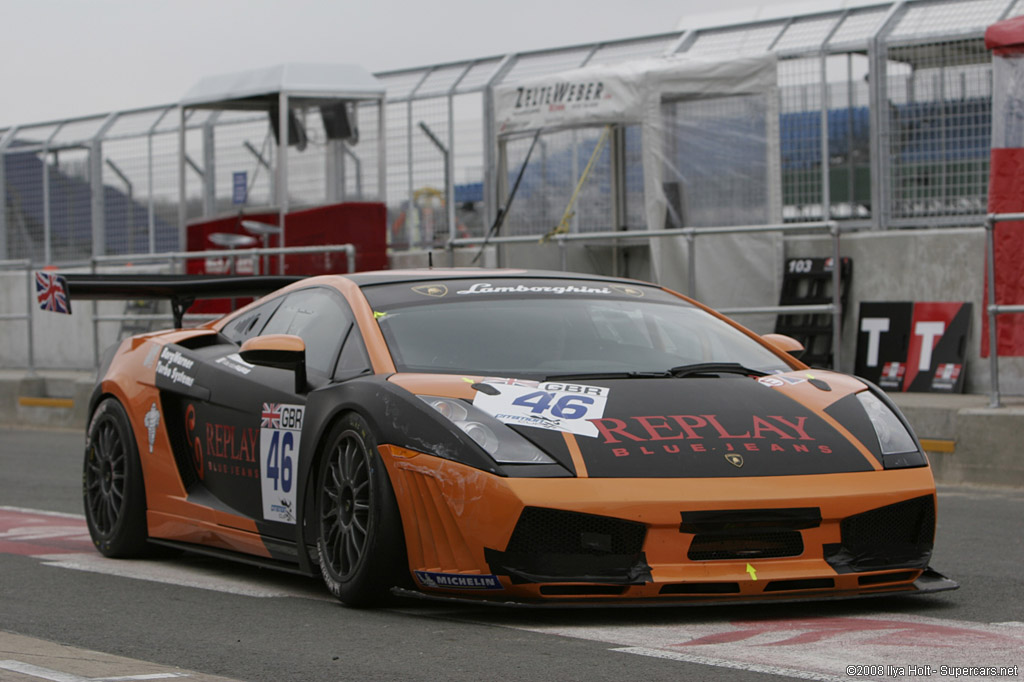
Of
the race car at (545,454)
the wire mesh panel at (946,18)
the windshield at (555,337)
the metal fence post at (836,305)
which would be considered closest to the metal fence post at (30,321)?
the metal fence post at (836,305)

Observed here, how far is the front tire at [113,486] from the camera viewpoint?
22.7 feet

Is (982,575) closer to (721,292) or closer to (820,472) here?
(820,472)

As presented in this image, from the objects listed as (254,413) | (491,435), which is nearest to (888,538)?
(491,435)

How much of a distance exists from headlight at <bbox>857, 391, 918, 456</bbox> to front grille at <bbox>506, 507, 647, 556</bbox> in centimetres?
102

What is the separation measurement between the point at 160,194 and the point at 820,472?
17.1 m

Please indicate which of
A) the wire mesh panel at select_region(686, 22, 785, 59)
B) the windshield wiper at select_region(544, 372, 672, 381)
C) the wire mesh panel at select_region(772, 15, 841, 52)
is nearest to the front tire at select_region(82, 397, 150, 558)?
the windshield wiper at select_region(544, 372, 672, 381)

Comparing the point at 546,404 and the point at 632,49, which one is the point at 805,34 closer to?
the point at 632,49

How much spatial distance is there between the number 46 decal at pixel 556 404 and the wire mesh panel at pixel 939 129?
8968mm

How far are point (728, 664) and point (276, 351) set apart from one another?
2283mm

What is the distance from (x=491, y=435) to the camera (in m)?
4.89

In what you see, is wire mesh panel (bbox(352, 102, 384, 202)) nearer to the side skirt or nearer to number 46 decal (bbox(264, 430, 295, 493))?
the side skirt

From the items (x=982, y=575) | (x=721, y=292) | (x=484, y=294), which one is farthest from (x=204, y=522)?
Answer: (x=721, y=292)

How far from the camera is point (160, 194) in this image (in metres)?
21.0

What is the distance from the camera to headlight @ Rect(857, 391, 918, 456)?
17.3ft
